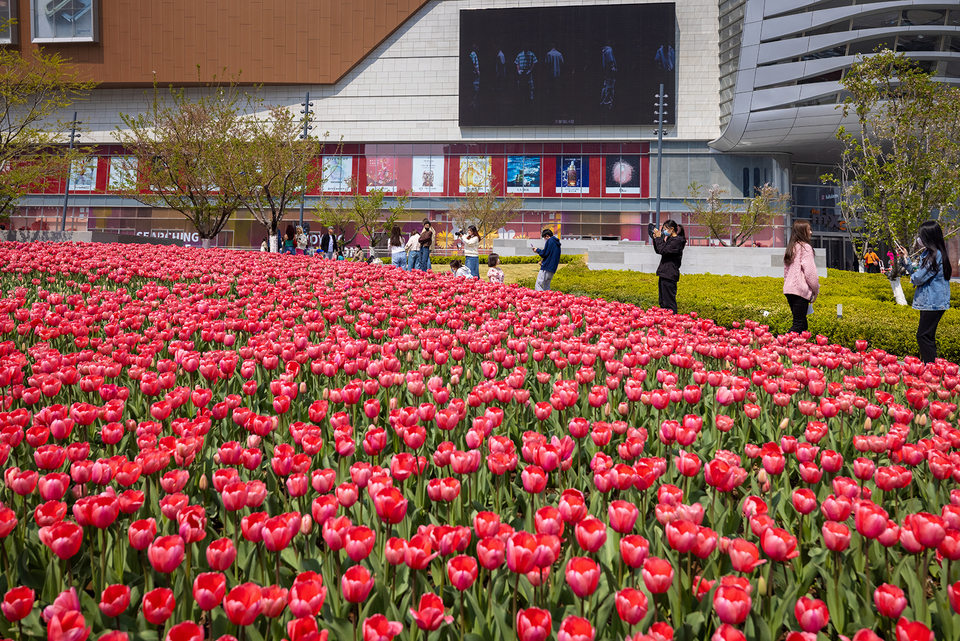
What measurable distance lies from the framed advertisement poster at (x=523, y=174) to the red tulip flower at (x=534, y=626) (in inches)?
1983

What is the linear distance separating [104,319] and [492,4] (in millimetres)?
53308

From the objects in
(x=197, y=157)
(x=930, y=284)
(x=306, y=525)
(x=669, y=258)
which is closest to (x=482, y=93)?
(x=197, y=157)

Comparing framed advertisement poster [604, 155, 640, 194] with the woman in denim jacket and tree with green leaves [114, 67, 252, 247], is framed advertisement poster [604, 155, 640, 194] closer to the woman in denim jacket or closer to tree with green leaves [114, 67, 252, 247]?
tree with green leaves [114, 67, 252, 247]

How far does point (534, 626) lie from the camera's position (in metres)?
1.39

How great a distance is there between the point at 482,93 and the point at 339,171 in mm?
14303

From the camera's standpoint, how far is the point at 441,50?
50.9 metres

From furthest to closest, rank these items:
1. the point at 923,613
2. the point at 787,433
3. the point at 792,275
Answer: the point at 792,275, the point at 787,433, the point at 923,613

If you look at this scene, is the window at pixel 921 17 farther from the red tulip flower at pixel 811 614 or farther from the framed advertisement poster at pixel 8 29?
the framed advertisement poster at pixel 8 29

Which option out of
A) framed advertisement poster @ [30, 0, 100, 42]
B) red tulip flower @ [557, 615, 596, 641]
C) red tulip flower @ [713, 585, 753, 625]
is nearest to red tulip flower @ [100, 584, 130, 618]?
red tulip flower @ [557, 615, 596, 641]

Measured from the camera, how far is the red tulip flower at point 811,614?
1483 millimetres

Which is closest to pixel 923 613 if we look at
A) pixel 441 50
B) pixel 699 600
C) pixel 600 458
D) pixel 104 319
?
pixel 699 600

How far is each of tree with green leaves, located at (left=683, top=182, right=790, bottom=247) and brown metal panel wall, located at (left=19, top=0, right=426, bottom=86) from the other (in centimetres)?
3002

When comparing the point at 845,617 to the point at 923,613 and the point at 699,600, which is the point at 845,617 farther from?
the point at 699,600

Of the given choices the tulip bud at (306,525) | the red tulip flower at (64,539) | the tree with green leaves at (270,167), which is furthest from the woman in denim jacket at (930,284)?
the tree with green leaves at (270,167)
